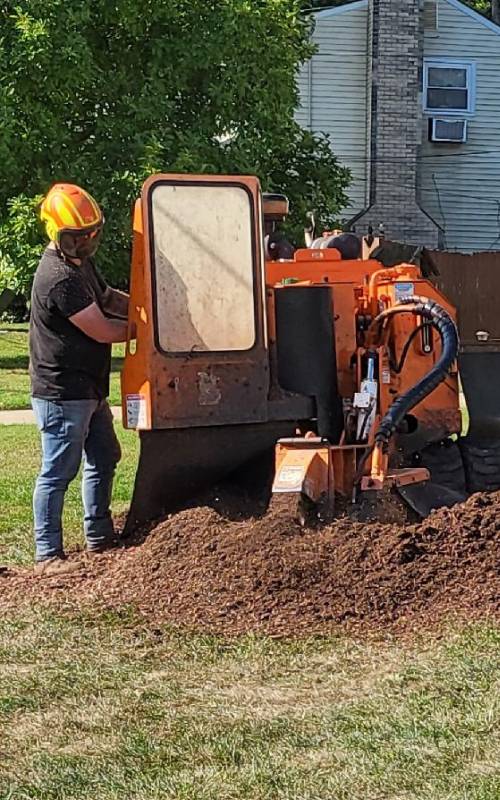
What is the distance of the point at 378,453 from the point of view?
5.84 metres

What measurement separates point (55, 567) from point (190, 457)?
2.75ft

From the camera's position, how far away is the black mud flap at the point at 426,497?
237 inches

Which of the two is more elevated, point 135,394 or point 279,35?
point 279,35

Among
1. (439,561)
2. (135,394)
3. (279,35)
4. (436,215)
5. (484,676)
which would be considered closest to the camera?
(484,676)

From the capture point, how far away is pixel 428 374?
5.94 m

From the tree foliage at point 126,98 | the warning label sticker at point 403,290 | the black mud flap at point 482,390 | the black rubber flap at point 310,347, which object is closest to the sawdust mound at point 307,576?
the black rubber flap at point 310,347

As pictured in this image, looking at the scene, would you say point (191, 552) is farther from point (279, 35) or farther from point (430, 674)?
point (279, 35)

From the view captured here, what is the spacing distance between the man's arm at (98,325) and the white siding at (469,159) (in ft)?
62.9

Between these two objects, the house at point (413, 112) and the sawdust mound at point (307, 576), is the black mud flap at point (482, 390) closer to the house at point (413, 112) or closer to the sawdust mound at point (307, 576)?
the sawdust mound at point (307, 576)

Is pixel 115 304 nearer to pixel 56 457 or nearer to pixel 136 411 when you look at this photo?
pixel 136 411

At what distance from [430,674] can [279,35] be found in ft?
51.0

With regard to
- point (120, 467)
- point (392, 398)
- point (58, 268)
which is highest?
point (58, 268)

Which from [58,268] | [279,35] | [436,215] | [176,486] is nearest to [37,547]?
[176,486]

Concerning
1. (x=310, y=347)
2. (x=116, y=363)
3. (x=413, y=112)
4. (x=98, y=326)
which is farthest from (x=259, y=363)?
(x=413, y=112)
